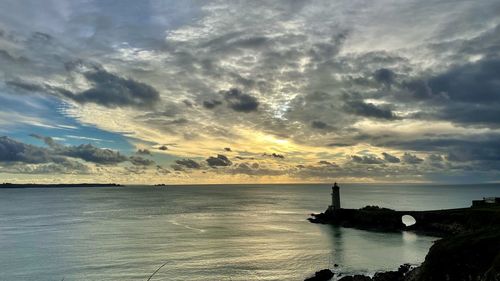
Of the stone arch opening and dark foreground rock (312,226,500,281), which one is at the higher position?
dark foreground rock (312,226,500,281)

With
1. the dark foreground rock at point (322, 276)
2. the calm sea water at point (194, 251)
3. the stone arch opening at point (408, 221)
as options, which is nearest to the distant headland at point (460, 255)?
the dark foreground rock at point (322, 276)

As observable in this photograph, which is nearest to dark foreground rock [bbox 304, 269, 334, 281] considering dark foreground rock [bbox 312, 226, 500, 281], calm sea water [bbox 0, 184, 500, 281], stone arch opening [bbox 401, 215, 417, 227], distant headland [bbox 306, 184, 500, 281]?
distant headland [bbox 306, 184, 500, 281]

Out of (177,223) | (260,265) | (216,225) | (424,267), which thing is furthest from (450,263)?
(177,223)

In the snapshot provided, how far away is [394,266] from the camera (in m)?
66.1

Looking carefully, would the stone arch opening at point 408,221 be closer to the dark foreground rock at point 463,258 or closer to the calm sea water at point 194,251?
the calm sea water at point 194,251

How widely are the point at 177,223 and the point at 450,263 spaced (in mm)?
95669

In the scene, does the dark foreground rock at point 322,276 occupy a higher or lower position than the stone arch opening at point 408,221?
lower

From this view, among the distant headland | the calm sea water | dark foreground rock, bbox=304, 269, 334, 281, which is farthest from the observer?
the calm sea water

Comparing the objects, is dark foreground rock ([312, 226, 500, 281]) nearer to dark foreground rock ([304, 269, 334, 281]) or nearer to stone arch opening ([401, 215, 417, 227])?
dark foreground rock ([304, 269, 334, 281])

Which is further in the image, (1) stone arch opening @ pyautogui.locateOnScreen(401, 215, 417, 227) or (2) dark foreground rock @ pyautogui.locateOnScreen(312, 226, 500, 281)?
(1) stone arch opening @ pyautogui.locateOnScreen(401, 215, 417, 227)

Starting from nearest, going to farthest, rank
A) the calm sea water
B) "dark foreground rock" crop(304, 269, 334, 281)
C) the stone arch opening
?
"dark foreground rock" crop(304, 269, 334, 281) < the calm sea water < the stone arch opening

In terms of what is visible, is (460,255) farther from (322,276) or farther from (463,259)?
(322,276)

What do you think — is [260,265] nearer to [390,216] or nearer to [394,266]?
[394,266]


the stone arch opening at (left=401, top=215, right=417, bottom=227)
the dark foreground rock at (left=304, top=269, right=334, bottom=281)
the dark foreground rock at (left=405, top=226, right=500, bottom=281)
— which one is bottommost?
the dark foreground rock at (left=304, top=269, right=334, bottom=281)
